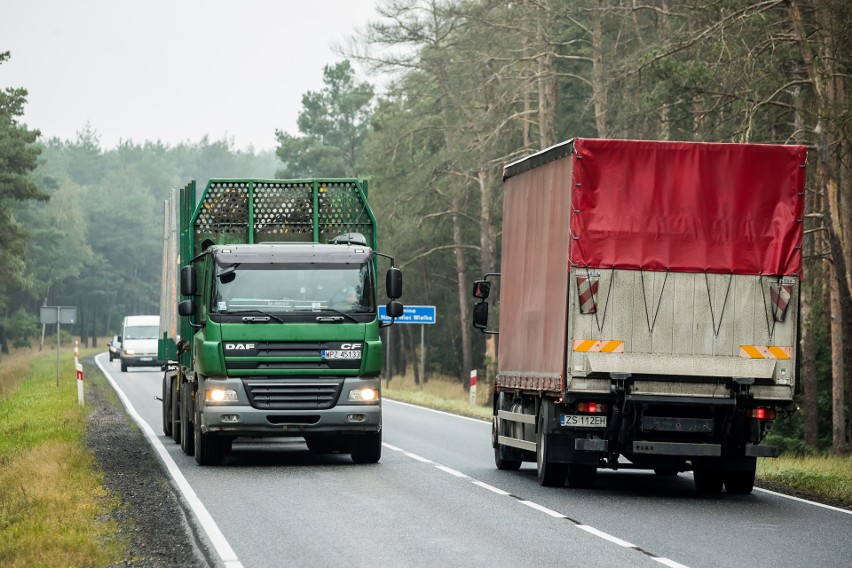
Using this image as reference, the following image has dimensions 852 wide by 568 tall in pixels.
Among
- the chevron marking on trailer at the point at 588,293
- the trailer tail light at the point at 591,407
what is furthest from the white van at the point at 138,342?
the chevron marking on trailer at the point at 588,293

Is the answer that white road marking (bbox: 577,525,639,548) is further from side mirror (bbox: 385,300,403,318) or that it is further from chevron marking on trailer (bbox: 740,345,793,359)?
side mirror (bbox: 385,300,403,318)

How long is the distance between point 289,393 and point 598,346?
4893 millimetres

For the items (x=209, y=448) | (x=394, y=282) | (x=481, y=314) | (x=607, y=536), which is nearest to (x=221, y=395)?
(x=209, y=448)

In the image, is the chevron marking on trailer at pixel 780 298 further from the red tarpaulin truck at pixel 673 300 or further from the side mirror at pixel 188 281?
the side mirror at pixel 188 281

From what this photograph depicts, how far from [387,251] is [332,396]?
129 feet

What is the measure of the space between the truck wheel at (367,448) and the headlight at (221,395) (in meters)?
2.02

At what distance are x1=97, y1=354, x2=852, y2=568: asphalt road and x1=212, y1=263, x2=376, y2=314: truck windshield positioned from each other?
6.73 ft

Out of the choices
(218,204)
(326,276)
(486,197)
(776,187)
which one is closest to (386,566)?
(776,187)

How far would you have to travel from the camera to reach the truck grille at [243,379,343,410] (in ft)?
61.4

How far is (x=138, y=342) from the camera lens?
61.4 meters

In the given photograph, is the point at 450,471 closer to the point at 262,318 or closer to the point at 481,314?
the point at 481,314

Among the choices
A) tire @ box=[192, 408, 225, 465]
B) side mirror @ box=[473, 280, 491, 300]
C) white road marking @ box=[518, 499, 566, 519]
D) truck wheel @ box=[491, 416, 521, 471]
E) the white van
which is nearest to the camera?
white road marking @ box=[518, 499, 566, 519]

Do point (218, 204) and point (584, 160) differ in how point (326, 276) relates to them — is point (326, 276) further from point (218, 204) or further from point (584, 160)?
point (584, 160)

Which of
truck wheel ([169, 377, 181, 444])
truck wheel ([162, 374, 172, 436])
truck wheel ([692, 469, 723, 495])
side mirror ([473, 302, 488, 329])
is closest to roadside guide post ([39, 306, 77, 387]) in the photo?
truck wheel ([162, 374, 172, 436])
